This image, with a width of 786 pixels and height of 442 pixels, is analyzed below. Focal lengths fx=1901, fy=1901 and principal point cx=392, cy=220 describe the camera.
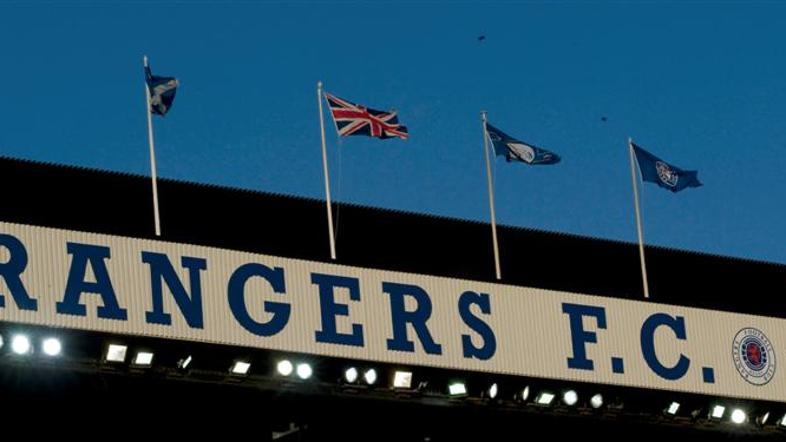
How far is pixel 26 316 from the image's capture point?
3734 centimetres

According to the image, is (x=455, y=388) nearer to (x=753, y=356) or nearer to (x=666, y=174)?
(x=753, y=356)

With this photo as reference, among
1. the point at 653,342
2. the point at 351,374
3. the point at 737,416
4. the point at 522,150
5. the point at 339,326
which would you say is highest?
the point at 522,150

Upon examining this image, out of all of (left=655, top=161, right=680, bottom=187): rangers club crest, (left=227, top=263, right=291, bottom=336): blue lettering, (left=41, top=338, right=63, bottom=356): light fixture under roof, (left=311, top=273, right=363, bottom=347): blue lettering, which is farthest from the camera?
(left=655, top=161, right=680, bottom=187): rangers club crest

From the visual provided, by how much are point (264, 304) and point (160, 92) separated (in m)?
5.79

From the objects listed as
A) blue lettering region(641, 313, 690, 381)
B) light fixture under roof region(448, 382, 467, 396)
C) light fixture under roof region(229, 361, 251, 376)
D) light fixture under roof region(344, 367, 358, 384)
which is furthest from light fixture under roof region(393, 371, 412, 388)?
blue lettering region(641, 313, 690, 381)

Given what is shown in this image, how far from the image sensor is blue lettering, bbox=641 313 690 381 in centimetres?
4431

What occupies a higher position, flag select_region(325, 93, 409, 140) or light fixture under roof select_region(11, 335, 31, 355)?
flag select_region(325, 93, 409, 140)

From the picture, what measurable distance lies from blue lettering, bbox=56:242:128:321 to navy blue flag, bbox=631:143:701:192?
1529 cm

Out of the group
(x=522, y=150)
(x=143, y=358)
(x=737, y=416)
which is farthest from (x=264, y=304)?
(x=737, y=416)

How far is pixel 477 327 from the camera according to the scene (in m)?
42.4

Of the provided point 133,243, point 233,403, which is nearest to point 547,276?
point 233,403

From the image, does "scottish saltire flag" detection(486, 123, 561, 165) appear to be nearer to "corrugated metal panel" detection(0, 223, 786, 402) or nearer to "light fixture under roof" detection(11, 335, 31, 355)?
"corrugated metal panel" detection(0, 223, 786, 402)

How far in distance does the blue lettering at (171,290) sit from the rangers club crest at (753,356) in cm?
1395

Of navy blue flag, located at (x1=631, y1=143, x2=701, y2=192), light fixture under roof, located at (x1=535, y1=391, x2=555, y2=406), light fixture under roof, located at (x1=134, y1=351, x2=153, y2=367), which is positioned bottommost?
light fixture under roof, located at (x1=535, y1=391, x2=555, y2=406)
